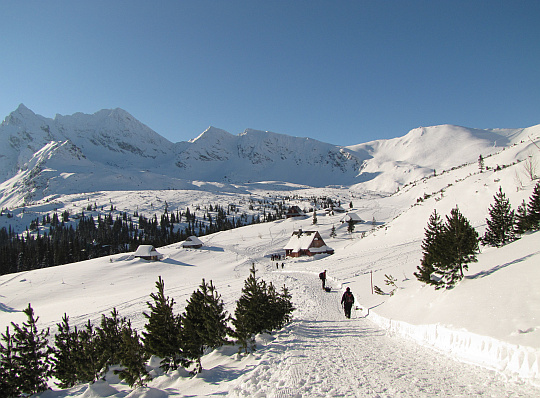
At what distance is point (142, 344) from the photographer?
11.3 metres

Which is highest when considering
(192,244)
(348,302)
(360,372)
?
(360,372)

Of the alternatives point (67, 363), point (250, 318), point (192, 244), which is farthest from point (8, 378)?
point (192, 244)

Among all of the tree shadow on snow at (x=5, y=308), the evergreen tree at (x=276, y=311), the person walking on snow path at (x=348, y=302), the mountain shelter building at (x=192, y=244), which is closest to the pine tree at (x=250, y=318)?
the evergreen tree at (x=276, y=311)

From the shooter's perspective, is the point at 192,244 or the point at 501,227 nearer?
the point at 501,227

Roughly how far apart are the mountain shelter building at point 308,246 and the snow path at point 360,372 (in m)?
47.8

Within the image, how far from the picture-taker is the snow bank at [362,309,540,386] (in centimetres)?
637

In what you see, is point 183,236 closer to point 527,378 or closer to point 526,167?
point 526,167

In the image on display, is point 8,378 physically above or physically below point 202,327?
below

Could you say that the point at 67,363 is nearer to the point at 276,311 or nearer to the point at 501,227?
the point at 276,311

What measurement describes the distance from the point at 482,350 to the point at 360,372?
3.05 m

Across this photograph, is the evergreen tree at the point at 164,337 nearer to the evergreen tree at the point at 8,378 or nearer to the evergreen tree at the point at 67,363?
the evergreen tree at the point at 67,363

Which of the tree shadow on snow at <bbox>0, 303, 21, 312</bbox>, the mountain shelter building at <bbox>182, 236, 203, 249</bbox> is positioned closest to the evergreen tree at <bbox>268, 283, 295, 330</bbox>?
the tree shadow on snow at <bbox>0, 303, 21, 312</bbox>

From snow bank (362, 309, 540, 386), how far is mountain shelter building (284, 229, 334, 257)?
48719 millimetres

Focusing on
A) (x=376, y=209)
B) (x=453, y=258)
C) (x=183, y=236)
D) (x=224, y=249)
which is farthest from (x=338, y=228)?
(x=453, y=258)
